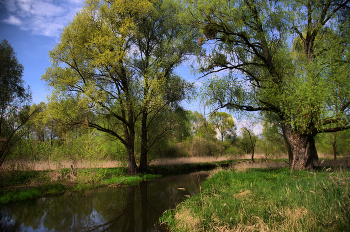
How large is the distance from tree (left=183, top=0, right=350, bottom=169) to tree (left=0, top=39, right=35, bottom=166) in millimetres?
10224

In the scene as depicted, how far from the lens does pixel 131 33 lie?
1509 cm

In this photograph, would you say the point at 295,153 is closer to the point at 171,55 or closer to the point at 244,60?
the point at 244,60

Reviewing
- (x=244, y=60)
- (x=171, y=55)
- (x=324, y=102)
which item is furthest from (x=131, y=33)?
(x=324, y=102)

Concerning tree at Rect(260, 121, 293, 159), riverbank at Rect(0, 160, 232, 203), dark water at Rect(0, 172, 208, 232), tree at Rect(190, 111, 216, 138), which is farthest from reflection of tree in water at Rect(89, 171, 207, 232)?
tree at Rect(190, 111, 216, 138)

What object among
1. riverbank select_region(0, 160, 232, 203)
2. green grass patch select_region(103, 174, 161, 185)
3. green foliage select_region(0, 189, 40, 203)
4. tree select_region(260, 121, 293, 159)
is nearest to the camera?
green foliage select_region(0, 189, 40, 203)

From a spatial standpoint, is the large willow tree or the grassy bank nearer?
the grassy bank

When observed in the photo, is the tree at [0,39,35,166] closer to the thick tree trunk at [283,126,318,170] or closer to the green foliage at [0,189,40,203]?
the green foliage at [0,189,40,203]

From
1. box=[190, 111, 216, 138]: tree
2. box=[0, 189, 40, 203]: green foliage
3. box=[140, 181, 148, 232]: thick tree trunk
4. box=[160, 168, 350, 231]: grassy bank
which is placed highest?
box=[190, 111, 216, 138]: tree

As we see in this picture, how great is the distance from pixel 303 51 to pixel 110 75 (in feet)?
42.2

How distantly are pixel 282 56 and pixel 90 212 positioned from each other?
12.6 metres

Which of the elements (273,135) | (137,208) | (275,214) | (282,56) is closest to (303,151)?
(282,56)

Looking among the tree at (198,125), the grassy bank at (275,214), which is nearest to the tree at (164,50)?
the grassy bank at (275,214)

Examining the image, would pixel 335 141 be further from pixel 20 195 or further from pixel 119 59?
pixel 20 195

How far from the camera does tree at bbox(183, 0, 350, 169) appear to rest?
9617mm
